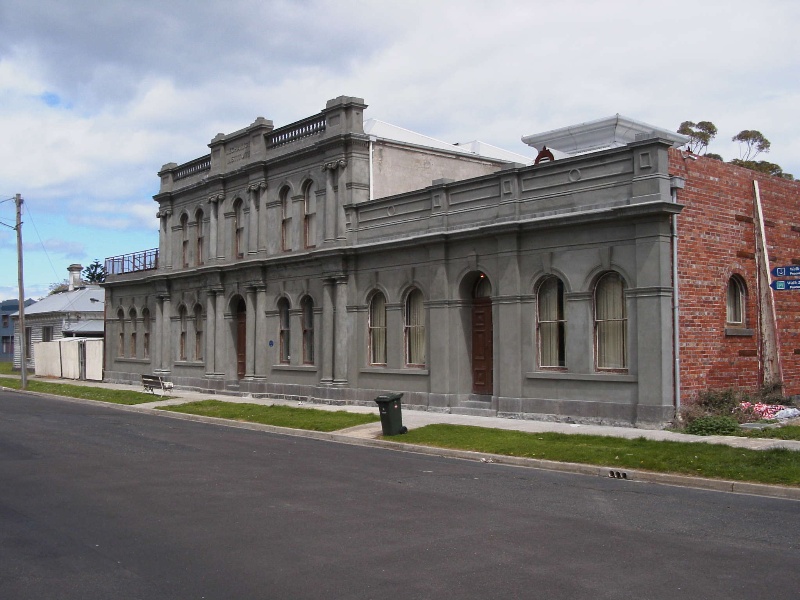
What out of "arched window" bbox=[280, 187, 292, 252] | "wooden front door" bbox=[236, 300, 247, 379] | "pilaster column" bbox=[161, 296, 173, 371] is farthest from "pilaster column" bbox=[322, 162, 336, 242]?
"pilaster column" bbox=[161, 296, 173, 371]

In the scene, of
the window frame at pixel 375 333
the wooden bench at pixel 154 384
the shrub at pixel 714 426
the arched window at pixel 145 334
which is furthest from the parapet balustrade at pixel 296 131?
the shrub at pixel 714 426

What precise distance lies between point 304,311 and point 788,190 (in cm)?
1528

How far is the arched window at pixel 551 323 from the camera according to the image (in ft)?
66.5

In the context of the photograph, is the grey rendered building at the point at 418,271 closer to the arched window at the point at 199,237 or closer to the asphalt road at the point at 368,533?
the arched window at the point at 199,237

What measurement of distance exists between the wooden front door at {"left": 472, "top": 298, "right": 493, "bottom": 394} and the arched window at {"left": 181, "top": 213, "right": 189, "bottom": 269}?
57.2 ft

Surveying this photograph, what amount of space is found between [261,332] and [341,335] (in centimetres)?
511

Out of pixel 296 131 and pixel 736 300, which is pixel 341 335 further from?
pixel 736 300

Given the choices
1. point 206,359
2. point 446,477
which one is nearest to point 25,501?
point 446,477

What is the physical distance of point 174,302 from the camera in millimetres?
36906

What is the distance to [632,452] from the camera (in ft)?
46.6

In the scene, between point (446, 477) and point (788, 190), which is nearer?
point (446, 477)

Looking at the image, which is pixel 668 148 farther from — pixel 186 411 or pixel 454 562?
pixel 186 411

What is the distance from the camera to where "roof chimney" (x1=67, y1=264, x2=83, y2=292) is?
64.9m

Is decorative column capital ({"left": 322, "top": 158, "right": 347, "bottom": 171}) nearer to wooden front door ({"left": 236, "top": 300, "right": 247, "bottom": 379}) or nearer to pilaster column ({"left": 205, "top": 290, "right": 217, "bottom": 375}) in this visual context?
wooden front door ({"left": 236, "top": 300, "right": 247, "bottom": 379})
